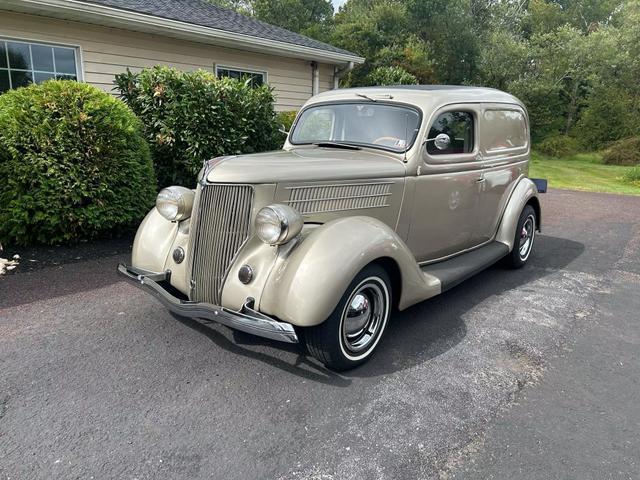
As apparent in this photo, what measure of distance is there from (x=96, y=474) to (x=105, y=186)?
3.71 meters

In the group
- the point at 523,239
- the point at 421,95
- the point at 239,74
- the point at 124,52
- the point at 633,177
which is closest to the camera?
the point at 421,95

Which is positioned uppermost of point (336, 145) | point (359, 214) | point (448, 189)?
→ point (336, 145)

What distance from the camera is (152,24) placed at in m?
7.87

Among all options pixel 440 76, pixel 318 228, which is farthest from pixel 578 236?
pixel 440 76

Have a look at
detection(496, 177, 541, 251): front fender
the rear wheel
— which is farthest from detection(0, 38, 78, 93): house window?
the rear wheel

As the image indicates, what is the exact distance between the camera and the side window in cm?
387

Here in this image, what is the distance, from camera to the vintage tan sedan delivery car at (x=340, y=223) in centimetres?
271

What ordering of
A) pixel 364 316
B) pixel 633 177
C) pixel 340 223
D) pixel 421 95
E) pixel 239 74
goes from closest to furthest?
1. pixel 340 223
2. pixel 364 316
3. pixel 421 95
4. pixel 239 74
5. pixel 633 177

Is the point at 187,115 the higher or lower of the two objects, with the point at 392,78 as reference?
lower

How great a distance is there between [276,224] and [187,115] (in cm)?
398

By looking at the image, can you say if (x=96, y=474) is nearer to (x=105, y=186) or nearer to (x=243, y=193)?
(x=243, y=193)

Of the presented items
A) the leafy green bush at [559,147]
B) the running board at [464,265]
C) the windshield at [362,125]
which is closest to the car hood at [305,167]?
the windshield at [362,125]

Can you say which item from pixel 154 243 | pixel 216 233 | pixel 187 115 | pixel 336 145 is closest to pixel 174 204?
pixel 154 243

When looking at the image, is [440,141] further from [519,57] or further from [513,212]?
[519,57]
